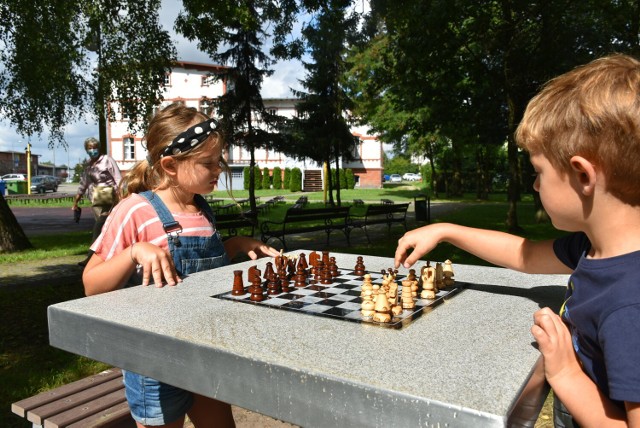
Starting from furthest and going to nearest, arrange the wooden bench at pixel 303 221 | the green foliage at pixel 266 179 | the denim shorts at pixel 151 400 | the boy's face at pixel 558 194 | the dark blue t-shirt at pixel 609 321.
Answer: the green foliage at pixel 266 179, the wooden bench at pixel 303 221, the denim shorts at pixel 151 400, the boy's face at pixel 558 194, the dark blue t-shirt at pixel 609 321

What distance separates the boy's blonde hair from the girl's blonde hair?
1513mm

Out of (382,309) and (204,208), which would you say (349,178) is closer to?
(204,208)

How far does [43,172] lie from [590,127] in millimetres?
122766

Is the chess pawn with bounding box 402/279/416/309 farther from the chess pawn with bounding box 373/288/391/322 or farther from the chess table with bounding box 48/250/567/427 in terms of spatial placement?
the chess pawn with bounding box 373/288/391/322

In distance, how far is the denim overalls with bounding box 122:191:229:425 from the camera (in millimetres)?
1858

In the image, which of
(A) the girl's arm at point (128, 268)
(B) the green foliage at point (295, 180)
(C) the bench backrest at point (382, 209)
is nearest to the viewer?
(A) the girl's arm at point (128, 268)

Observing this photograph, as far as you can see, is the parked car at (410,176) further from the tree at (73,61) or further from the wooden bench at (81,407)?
the wooden bench at (81,407)

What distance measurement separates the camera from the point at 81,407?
2312 mm

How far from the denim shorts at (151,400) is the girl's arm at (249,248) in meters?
0.95

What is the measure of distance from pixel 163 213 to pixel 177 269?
273mm

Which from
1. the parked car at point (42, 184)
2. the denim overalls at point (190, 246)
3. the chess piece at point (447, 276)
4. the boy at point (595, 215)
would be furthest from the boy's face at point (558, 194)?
the parked car at point (42, 184)

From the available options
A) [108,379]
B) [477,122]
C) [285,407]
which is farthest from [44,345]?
[477,122]

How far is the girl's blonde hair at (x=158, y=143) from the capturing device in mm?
2344

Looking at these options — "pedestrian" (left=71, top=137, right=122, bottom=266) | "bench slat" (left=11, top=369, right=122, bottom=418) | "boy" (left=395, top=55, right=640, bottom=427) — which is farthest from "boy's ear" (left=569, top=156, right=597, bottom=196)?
"pedestrian" (left=71, top=137, right=122, bottom=266)
